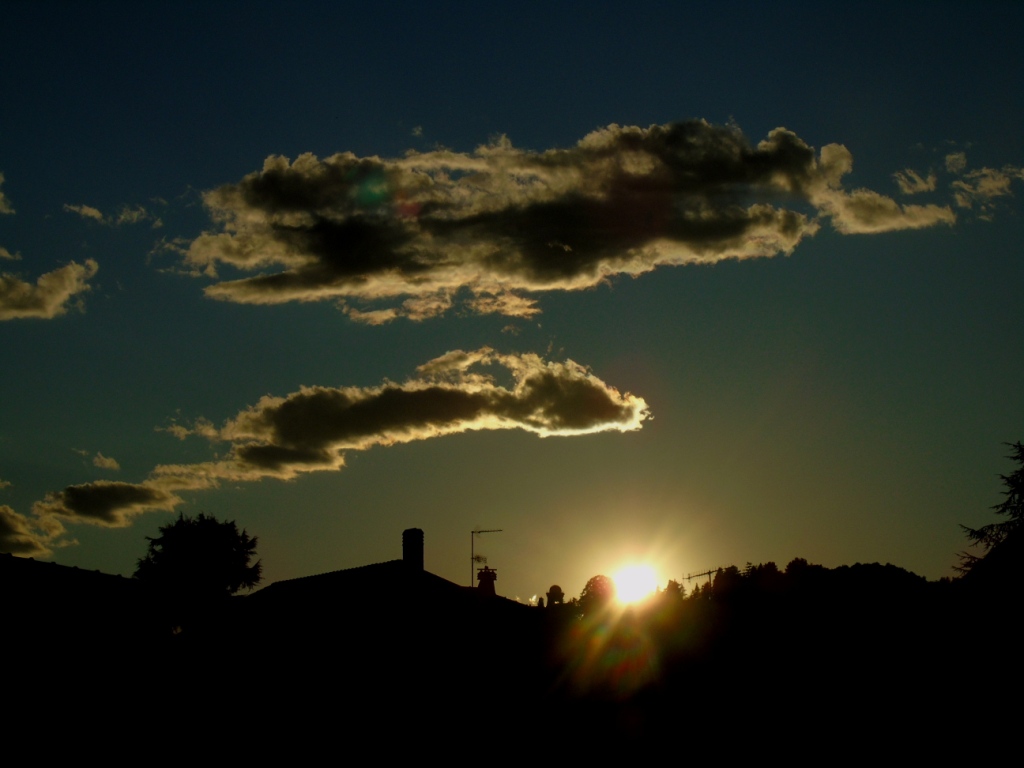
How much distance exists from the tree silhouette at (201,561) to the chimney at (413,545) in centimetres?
3770

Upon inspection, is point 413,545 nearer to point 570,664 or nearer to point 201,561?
point 570,664

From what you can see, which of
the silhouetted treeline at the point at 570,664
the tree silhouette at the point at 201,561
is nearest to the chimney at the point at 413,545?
the silhouetted treeline at the point at 570,664

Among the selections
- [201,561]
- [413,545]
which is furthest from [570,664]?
[201,561]

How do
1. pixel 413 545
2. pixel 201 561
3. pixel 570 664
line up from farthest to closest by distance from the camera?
pixel 201 561, pixel 413 545, pixel 570 664

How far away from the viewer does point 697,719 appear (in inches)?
824

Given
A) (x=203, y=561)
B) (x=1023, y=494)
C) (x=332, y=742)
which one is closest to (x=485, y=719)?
(x=332, y=742)

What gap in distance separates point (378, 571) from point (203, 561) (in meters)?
43.1

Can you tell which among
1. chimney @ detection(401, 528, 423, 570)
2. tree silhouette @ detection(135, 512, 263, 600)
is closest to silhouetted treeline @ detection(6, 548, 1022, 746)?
chimney @ detection(401, 528, 423, 570)

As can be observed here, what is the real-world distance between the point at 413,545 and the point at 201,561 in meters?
41.5

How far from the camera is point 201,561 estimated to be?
237 ft

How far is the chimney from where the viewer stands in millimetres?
36156

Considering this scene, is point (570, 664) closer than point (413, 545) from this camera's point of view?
Yes

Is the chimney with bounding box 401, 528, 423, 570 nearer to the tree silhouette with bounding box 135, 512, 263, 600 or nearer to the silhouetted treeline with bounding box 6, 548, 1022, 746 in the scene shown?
the silhouetted treeline with bounding box 6, 548, 1022, 746

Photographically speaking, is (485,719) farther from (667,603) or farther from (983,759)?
(983,759)
